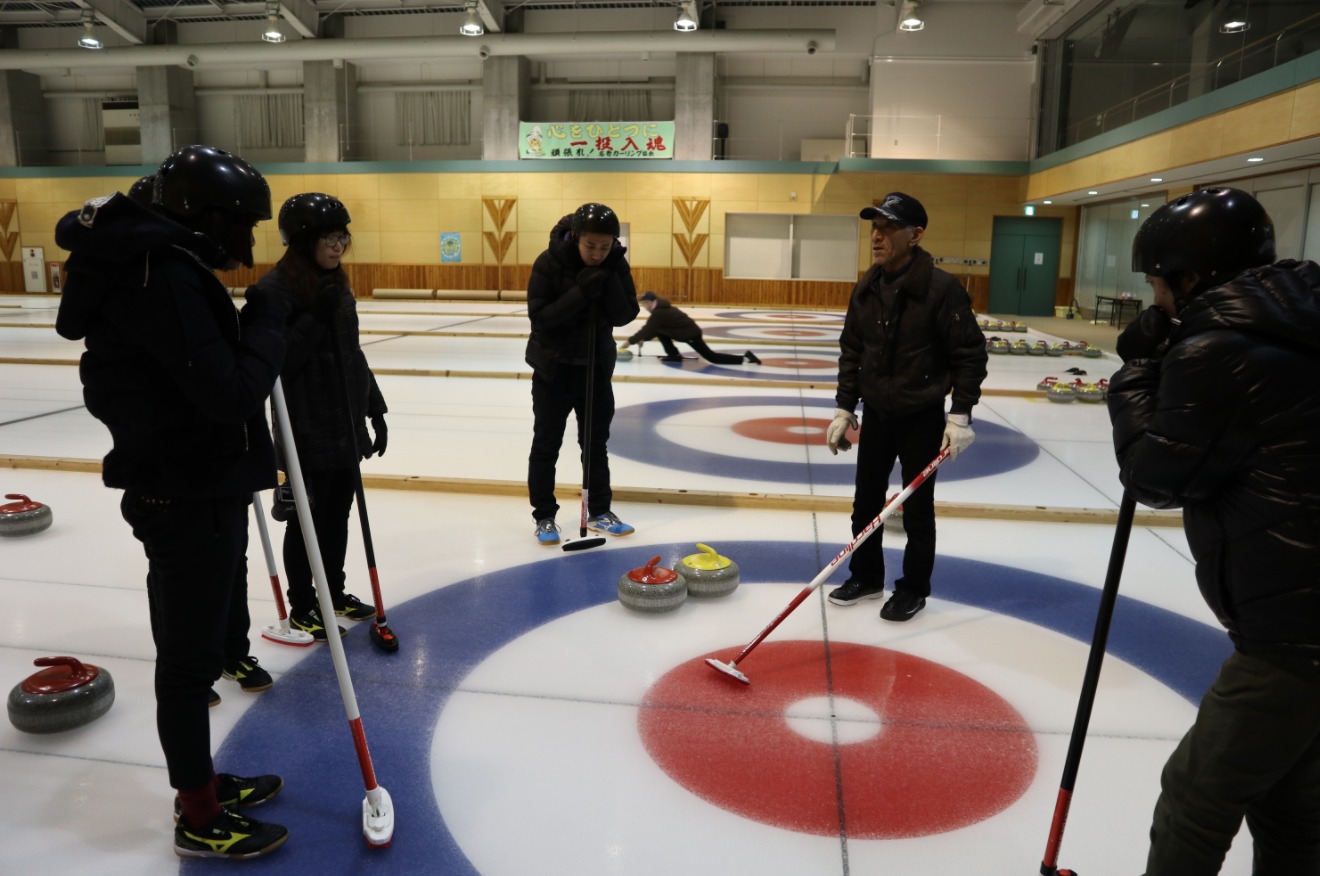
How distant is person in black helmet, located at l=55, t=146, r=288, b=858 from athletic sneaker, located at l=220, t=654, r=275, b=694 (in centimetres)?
88

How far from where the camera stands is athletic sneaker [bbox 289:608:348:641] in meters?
3.80

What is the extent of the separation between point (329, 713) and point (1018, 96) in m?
27.7

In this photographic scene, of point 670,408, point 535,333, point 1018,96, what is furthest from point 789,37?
point 535,333

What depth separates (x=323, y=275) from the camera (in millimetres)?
3535

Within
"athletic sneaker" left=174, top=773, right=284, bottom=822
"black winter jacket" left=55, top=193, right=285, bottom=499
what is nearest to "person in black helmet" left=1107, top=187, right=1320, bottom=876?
"black winter jacket" left=55, top=193, right=285, bottom=499

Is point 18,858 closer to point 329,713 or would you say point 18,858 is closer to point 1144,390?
point 329,713

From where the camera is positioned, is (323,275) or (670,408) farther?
(670,408)

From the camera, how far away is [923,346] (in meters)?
3.98

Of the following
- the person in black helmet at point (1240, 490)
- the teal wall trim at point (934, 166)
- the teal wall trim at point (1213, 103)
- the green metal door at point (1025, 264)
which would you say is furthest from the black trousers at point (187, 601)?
the green metal door at point (1025, 264)

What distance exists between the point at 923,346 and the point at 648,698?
188 cm

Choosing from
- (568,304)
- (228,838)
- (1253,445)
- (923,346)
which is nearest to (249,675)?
(228,838)

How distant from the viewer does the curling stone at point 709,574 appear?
14.2ft

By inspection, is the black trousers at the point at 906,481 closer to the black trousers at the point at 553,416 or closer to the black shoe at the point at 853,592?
the black shoe at the point at 853,592

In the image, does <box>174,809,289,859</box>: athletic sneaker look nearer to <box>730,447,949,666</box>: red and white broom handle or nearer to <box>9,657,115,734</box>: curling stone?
<box>9,657,115,734</box>: curling stone
